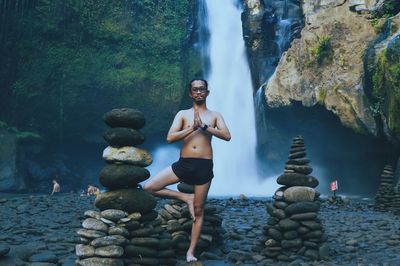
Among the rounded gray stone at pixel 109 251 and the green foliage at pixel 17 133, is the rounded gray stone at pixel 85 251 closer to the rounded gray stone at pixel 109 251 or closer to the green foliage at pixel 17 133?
the rounded gray stone at pixel 109 251

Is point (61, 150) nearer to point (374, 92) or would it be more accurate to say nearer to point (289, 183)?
point (374, 92)

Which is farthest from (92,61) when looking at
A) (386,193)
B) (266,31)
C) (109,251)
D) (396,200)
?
(109,251)

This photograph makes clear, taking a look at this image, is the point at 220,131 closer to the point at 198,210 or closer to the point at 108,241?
the point at 198,210

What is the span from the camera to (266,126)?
1412 inches

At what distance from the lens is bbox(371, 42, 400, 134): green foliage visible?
69.1 ft

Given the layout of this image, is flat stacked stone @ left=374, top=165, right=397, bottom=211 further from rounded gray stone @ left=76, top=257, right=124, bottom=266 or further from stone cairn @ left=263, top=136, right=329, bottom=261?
rounded gray stone @ left=76, top=257, right=124, bottom=266

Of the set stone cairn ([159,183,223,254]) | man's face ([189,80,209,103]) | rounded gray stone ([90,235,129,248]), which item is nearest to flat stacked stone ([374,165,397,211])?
stone cairn ([159,183,223,254])

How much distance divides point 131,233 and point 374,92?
21809mm

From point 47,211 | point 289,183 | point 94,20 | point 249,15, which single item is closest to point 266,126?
point 249,15

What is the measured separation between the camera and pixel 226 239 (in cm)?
909

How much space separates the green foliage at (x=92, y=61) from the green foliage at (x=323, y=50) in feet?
48.3

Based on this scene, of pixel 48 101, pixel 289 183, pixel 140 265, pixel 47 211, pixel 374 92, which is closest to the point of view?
pixel 140 265

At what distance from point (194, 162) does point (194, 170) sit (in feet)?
0.43

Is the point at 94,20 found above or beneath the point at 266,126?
above
